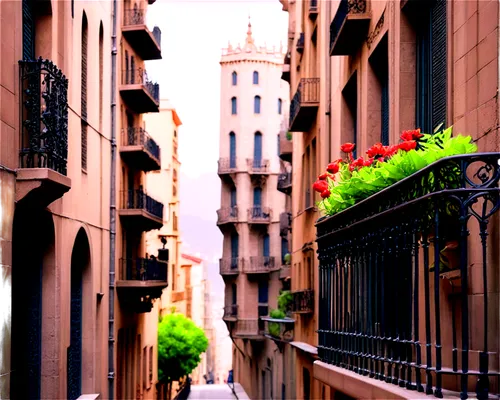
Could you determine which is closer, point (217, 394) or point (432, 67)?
point (432, 67)

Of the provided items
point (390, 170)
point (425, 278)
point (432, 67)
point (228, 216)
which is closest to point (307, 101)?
point (432, 67)

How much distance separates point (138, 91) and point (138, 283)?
229 inches

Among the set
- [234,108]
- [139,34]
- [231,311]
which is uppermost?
[234,108]

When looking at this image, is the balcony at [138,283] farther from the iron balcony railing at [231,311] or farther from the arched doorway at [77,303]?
the iron balcony railing at [231,311]

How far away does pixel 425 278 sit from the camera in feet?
25.9

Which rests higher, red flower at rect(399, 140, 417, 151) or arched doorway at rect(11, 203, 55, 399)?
red flower at rect(399, 140, 417, 151)

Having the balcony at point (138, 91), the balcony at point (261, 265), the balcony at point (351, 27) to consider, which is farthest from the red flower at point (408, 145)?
the balcony at point (261, 265)

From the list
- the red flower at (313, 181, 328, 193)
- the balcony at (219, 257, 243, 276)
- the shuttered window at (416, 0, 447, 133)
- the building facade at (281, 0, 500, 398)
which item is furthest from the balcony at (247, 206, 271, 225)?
the red flower at (313, 181, 328, 193)

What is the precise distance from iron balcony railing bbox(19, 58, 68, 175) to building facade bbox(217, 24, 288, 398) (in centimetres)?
4773

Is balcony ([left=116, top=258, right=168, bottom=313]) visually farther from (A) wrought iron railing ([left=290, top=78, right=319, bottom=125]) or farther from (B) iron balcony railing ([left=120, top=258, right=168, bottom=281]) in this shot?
(A) wrought iron railing ([left=290, top=78, right=319, bottom=125])

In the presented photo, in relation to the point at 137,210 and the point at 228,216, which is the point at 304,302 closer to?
the point at 137,210

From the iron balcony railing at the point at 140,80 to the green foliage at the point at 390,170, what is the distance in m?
20.9

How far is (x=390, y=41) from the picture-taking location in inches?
558

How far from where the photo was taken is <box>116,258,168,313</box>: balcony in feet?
102
